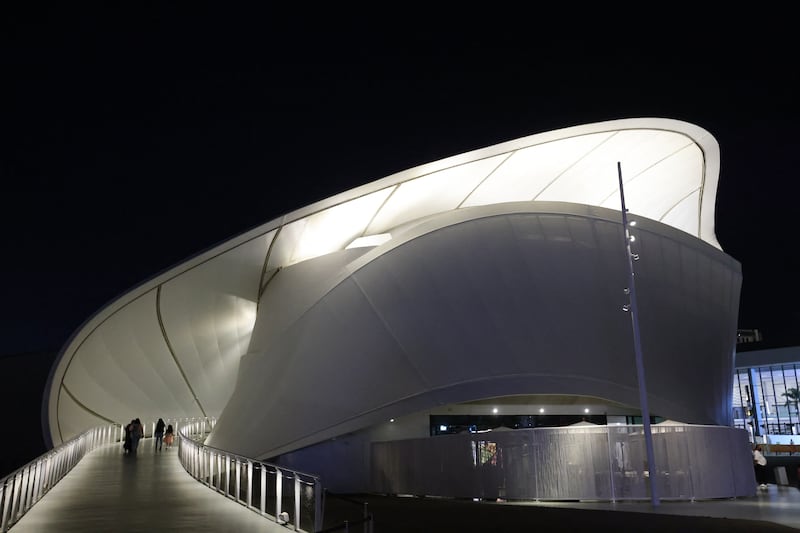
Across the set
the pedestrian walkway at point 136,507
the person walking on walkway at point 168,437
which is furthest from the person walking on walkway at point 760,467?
the person walking on walkway at point 168,437

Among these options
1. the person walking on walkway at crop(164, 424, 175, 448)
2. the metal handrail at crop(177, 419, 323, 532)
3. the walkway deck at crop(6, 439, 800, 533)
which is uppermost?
the person walking on walkway at crop(164, 424, 175, 448)

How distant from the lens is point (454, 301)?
651 inches

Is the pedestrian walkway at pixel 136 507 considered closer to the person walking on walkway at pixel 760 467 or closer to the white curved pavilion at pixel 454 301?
the white curved pavilion at pixel 454 301

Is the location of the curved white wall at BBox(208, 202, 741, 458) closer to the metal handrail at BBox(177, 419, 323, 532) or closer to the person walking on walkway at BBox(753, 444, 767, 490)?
the person walking on walkway at BBox(753, 444, 767, 490)

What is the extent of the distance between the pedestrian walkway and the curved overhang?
571 cm

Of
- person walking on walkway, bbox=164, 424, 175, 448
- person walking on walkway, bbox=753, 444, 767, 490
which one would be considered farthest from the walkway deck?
person walking on walkway, bbox=164, 424, 175, 448

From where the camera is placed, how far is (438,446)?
579 inches

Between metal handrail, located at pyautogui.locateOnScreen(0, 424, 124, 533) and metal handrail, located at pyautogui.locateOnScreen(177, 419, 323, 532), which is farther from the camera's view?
metal handrail, located at pyautogui.locateOnScreen(177, 419, 323, 532)

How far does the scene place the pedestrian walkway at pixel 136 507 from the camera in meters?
7.24

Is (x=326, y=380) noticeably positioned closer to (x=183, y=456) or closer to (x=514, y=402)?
(x=183, y=456)

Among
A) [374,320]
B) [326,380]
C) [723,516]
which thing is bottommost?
[723,516]

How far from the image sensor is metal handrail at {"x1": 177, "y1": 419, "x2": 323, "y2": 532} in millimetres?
7027

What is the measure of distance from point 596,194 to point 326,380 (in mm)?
12386

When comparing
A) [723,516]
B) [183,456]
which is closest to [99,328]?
[183,456]
